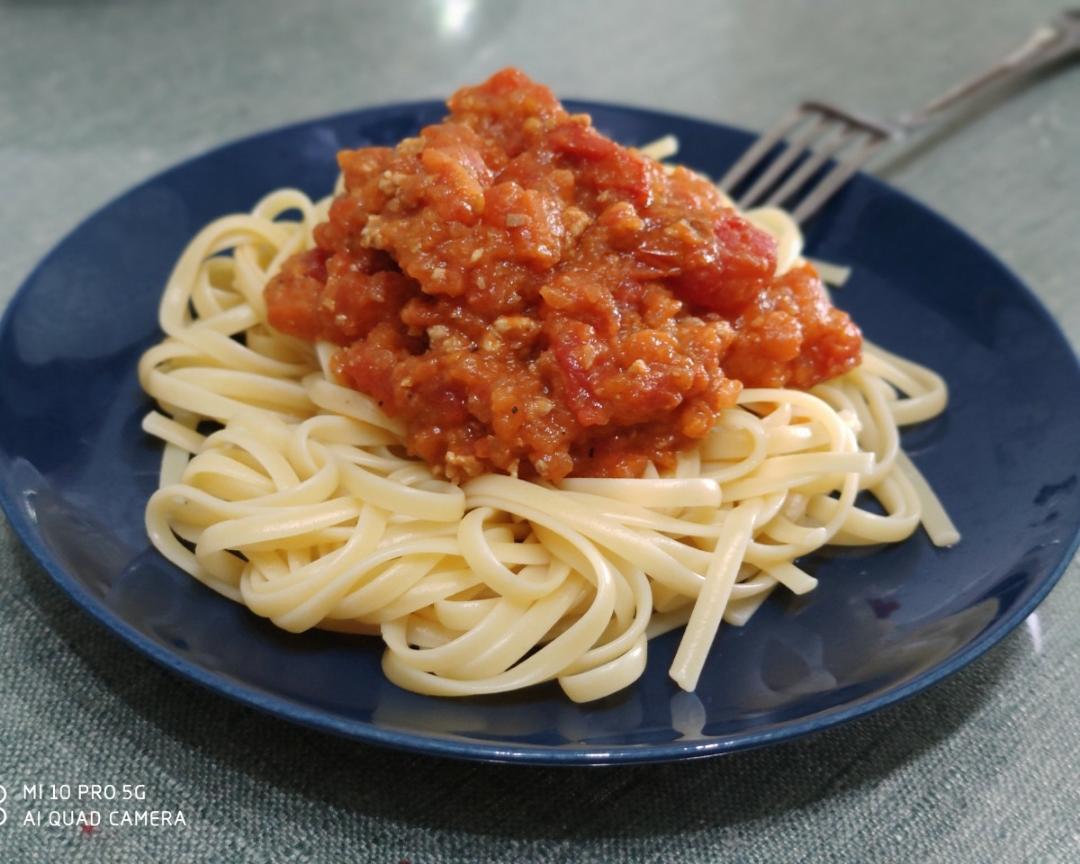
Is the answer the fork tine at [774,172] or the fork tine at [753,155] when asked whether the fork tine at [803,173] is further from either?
the fork tine at [753,155]

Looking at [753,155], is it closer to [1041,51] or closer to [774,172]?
[774,172]

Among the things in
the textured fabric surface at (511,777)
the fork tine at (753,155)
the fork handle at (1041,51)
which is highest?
the fork handle at (1041,51)

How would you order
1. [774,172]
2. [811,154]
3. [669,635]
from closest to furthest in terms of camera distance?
1. [669,635]
2. [774,172]
3. [811,154]

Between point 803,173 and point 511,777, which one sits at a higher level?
point 803,173

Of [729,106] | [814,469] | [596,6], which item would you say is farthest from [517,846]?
[596,6]

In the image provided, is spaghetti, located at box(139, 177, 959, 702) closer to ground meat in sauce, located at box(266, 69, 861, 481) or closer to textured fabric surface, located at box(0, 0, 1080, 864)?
ground meat in sauce, located at box(266, 69, 861, 481)

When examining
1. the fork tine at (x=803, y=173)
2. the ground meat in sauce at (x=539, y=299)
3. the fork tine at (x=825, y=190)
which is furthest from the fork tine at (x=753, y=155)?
the ground meat in sauce at (x=539, y=299)

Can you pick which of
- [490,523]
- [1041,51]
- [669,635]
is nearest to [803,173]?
[490,523]
